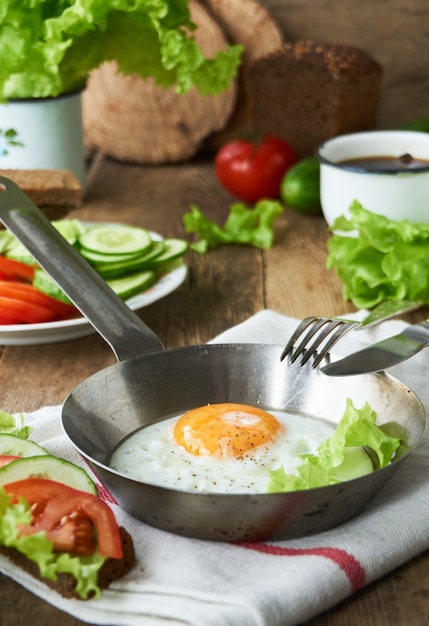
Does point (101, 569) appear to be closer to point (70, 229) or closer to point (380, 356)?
point (380, 356)

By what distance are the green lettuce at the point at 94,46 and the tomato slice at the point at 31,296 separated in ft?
2.34

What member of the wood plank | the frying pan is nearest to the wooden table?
the frying pan

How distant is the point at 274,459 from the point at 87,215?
5.70 feet

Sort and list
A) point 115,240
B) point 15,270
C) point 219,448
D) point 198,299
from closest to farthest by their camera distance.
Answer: point 219,448, point 15,270, point 115,240, point 198,299

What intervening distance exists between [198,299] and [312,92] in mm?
1105

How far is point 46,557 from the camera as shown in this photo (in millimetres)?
1098

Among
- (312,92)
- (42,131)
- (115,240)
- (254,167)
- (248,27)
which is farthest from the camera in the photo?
(248,27)

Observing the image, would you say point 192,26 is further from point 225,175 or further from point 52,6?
point 225,175

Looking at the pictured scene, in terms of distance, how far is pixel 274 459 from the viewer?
137 centimetres

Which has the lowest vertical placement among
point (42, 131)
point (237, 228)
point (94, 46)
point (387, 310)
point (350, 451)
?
point (237, 228)

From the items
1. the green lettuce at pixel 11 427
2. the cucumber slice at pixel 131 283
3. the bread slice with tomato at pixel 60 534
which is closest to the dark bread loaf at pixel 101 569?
the bread slice with tomato at pixel 60 534

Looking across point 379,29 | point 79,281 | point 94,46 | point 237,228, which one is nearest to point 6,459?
point 79,281

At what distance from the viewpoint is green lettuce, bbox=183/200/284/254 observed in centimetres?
265

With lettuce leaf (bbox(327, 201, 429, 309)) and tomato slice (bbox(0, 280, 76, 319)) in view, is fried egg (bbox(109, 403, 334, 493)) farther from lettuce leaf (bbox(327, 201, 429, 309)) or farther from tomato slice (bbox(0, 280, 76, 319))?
lettuce leaf (bbox(327, 201, 429, 309))
